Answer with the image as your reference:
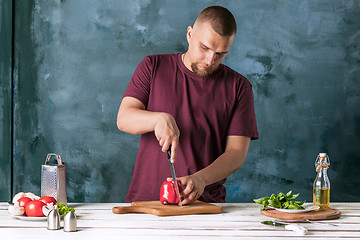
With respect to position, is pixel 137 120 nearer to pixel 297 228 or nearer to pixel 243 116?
pixel 243 116

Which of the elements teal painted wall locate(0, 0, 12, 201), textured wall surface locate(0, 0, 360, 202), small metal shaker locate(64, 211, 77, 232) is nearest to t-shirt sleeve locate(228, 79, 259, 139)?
small metal shaker locate(64, 211, 77, 232)

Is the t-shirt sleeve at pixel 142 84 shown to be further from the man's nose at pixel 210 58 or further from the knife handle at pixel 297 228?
the knife handle at pixel 297 228

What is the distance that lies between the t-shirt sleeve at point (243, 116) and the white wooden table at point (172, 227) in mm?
548

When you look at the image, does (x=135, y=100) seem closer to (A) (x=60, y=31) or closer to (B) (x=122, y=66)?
(B) (x=122, y=66)

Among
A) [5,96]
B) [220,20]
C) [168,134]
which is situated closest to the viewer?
[168,134]

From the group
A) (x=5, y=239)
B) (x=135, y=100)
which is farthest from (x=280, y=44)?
(x=5, y=239)

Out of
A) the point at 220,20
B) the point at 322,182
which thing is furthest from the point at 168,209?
the point at 220,20

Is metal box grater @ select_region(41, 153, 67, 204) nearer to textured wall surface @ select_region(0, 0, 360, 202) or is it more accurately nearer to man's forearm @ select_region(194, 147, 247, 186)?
man's forearm @ select_region(194, 147, 247, 186)

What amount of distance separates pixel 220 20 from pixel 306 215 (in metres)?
0.97

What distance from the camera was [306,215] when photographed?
167 centimetres

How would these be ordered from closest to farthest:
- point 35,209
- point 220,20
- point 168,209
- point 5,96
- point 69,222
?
point 69,222, point 35,209, point 168,209, point 220,20, point 5,96

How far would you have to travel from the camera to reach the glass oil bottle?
1.85 m

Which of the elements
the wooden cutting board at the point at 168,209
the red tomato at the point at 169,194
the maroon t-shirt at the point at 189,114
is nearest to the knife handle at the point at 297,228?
the wooden cutting board at the point at 168,209

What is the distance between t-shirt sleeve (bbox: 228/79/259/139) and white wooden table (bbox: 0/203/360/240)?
548mm
